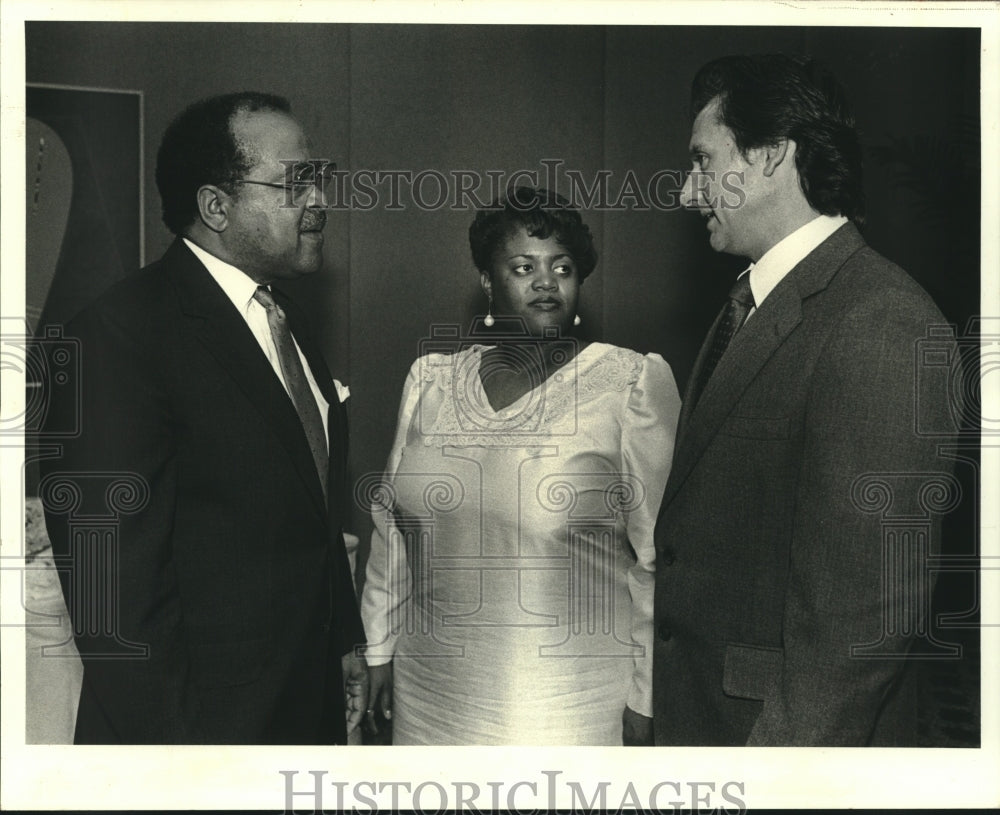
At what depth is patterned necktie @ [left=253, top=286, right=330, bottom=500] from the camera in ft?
7.42

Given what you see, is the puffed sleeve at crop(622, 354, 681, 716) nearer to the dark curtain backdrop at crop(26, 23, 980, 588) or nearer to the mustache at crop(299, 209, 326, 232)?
the dark curtain backdrop at crop(26, 23, 980, 588)

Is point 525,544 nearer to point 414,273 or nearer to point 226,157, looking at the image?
point 414,273

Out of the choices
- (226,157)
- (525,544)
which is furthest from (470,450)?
(226,157)

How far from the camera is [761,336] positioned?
6.62ft

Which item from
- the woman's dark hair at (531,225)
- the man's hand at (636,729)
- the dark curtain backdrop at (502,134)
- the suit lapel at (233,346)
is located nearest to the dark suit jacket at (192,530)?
the suit lapel at (233,346)

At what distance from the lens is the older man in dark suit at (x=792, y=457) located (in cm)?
190

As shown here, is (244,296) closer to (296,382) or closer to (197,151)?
(296,382)

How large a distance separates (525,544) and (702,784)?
667 millimetres

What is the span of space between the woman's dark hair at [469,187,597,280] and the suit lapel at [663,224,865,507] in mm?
437

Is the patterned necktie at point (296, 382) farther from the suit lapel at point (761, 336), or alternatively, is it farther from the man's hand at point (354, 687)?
the suit lapel at point (761, 336)

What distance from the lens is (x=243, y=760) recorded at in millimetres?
2258

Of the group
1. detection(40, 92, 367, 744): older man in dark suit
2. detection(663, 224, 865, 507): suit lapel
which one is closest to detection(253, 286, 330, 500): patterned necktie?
detection(40, 92, 367, 744): older man in dark suit

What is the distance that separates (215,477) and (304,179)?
2.32 feet

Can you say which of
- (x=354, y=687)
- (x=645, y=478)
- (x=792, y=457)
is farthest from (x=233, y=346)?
(x=792, y=457)
